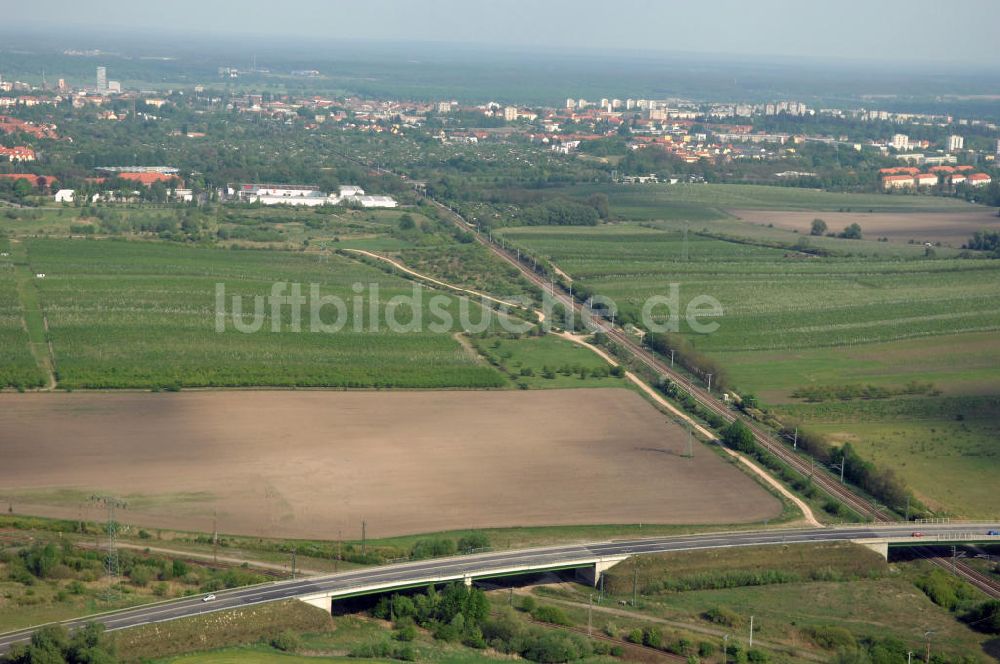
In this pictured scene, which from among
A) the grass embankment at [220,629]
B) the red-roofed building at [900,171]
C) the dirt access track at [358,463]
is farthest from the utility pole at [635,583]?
the red-roofed building at [900,171]

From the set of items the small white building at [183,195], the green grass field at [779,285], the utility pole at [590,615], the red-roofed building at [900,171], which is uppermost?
the red-roofed building at [900,171]

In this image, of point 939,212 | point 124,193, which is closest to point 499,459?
point 124,193

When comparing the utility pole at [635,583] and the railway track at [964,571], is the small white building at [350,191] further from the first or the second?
the utility pole at [635,583]

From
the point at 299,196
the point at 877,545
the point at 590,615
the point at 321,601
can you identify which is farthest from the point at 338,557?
the point at 299,196

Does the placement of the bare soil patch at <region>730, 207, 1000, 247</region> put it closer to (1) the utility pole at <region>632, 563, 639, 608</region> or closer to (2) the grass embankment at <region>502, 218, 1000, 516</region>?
(2) the grass embankment at <region>502, 218, 1000, 516</region>

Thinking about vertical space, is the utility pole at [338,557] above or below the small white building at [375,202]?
below

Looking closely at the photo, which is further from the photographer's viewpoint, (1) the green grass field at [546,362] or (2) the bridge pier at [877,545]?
(1) the green grass field at [546,362]

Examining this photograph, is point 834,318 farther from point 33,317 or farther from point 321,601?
point 321,601

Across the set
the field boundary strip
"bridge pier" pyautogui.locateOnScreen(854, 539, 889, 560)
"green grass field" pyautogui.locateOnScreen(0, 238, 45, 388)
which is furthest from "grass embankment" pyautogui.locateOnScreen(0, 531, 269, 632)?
the field boundary strip
